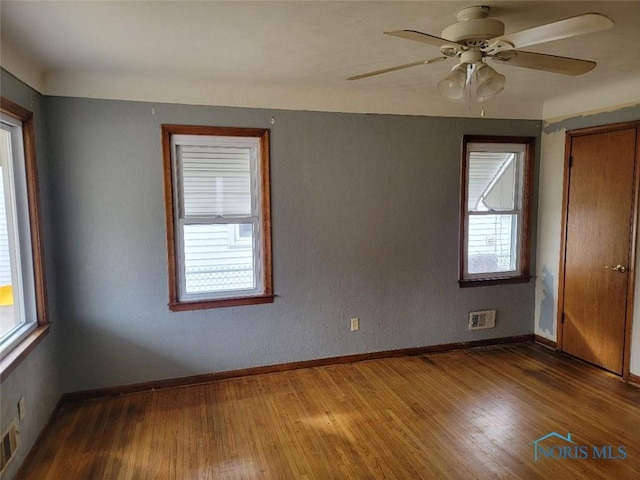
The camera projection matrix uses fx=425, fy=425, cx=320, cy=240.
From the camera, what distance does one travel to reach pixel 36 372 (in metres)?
2.65

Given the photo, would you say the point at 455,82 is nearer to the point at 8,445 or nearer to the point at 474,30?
the point at 474,30

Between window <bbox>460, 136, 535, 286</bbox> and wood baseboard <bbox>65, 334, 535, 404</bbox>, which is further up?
window <bbox>460, 136, 535, 286</bbox>

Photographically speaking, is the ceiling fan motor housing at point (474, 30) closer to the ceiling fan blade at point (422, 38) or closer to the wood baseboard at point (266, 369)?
the ceiling fan blade at point (422, 38)

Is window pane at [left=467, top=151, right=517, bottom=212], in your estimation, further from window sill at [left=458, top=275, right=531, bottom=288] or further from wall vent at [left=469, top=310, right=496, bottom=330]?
wall vent at [left=469, top=310, right=496, bottom=330]

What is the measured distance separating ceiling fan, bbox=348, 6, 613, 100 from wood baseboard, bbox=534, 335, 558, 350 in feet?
9.76

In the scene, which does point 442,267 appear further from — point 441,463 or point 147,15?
point 147,15

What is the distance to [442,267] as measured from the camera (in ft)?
13.3

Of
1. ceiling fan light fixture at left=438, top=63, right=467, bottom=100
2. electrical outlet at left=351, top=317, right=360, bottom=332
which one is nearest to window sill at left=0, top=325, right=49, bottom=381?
electrical outlet at left=351, top=317, right=360, bottom=332

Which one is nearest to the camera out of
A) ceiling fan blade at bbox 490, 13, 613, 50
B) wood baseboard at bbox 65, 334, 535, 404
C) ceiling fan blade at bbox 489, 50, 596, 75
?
ceiling fan blade at bbox 490, 13, 613, 50

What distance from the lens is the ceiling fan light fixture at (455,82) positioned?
2004 mm

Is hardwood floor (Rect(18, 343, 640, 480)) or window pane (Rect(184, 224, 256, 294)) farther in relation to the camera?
window pane (Rect(184, 224, 256, 294))

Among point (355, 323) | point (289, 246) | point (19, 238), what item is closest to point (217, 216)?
point (289, 246)

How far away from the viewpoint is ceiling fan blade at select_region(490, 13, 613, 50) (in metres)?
1.53

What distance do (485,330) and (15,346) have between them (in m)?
3.88
